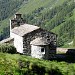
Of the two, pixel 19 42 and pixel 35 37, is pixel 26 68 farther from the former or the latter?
pixel 19 42

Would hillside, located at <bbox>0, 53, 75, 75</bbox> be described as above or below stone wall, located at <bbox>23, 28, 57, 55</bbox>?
below

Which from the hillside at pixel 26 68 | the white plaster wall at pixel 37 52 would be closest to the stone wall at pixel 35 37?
the white plaster wall at pixel 37 52

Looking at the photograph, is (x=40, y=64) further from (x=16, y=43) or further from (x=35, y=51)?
(x=16, y=43)

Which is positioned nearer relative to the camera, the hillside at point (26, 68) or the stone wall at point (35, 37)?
the hillside at point (26, 68)

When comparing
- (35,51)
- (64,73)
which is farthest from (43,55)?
(64,73)

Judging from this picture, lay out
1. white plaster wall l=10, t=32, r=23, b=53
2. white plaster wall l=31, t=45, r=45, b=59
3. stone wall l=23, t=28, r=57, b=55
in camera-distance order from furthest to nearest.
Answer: white plaster wall l=10, t=32, r=23, b=53 < stone wall l=23, t=28, r=57, b=55 < white plaster wall l=31, t=45, r=45, b=59

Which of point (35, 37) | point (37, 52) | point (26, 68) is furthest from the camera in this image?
point (35, 37)

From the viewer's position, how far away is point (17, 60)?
1962cm

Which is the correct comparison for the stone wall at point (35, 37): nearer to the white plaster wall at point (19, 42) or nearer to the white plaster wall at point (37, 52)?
the white plaster wall at point (19, 42)

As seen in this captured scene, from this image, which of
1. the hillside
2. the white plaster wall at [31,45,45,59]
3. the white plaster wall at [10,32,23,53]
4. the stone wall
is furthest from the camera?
the white plaster wall at [10,32,23,53]

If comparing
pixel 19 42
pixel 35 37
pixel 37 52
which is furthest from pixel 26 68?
pixel 19 42

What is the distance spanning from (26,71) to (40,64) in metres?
1.81

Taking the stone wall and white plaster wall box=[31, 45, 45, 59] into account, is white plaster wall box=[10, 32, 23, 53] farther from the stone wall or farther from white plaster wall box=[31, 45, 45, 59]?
white plaster wall box=[31, 45, 45, 59]

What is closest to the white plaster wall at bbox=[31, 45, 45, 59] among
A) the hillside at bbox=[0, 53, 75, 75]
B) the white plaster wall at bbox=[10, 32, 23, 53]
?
the white plaster wall at bbox=[10, 32, 23, 53]
